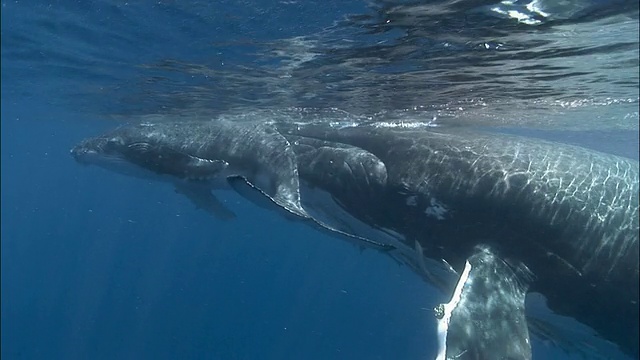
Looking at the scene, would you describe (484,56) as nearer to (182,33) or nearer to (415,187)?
(415,187)

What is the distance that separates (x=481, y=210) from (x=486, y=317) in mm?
1959

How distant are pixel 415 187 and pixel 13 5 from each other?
11051 millimetres

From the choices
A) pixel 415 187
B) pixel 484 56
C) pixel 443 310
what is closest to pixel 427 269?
pixel 415 187

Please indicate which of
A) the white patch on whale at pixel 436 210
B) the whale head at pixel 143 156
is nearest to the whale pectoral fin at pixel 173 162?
the whale head at pixel 143 156

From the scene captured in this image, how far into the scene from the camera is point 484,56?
13086mm

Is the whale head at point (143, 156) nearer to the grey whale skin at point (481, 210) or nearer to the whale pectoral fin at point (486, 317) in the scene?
the grey whale skin at point (481, 210)

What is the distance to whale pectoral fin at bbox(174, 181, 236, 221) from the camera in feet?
38.7

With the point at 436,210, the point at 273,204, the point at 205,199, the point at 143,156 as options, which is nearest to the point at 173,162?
the point at 143,156

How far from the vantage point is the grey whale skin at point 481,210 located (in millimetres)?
6871

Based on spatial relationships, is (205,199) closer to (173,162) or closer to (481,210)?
(173,162)

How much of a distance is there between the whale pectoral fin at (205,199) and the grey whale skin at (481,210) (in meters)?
1.04

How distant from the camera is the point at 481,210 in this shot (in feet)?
25.7

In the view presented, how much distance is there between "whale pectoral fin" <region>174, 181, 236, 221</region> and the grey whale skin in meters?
1.04

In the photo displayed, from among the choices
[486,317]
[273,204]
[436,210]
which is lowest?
[486,317]
